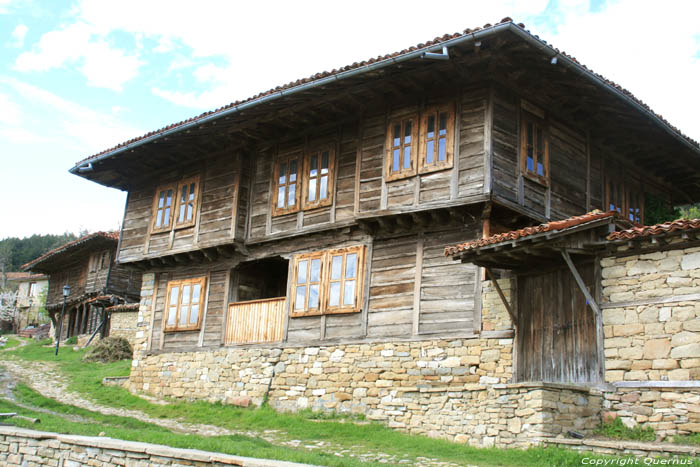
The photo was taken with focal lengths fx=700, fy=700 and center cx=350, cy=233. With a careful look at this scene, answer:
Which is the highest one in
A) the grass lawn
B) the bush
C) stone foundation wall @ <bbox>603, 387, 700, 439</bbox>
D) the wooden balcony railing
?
the wooden balcony railing

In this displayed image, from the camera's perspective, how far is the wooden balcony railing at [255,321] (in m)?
16.0

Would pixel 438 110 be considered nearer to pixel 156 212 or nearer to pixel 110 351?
pixel 156 212

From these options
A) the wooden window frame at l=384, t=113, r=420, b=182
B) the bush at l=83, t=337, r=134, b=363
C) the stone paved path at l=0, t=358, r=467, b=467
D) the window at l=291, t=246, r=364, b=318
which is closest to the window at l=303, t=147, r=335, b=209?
the window at l=291, t=246, r=364, b=318

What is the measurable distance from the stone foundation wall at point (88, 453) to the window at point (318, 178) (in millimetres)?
7085

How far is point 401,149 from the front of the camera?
14039 mm

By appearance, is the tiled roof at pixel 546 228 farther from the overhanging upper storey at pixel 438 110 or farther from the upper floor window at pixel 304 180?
the upper floor window at pixel 304 180

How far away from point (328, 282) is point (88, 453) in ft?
20.6

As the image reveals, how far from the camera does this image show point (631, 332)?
10.3 m

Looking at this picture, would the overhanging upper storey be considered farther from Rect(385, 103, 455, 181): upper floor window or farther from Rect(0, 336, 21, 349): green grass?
Rect(0, 336, 21, 349): green grass

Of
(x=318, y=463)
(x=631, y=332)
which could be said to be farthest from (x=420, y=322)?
Result: (x=318, y=463)

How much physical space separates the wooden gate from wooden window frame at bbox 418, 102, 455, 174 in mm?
2655

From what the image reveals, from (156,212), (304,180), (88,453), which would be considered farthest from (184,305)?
(88,453)

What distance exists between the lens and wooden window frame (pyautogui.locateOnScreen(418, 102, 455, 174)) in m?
13.3

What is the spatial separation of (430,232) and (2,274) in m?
51.1
